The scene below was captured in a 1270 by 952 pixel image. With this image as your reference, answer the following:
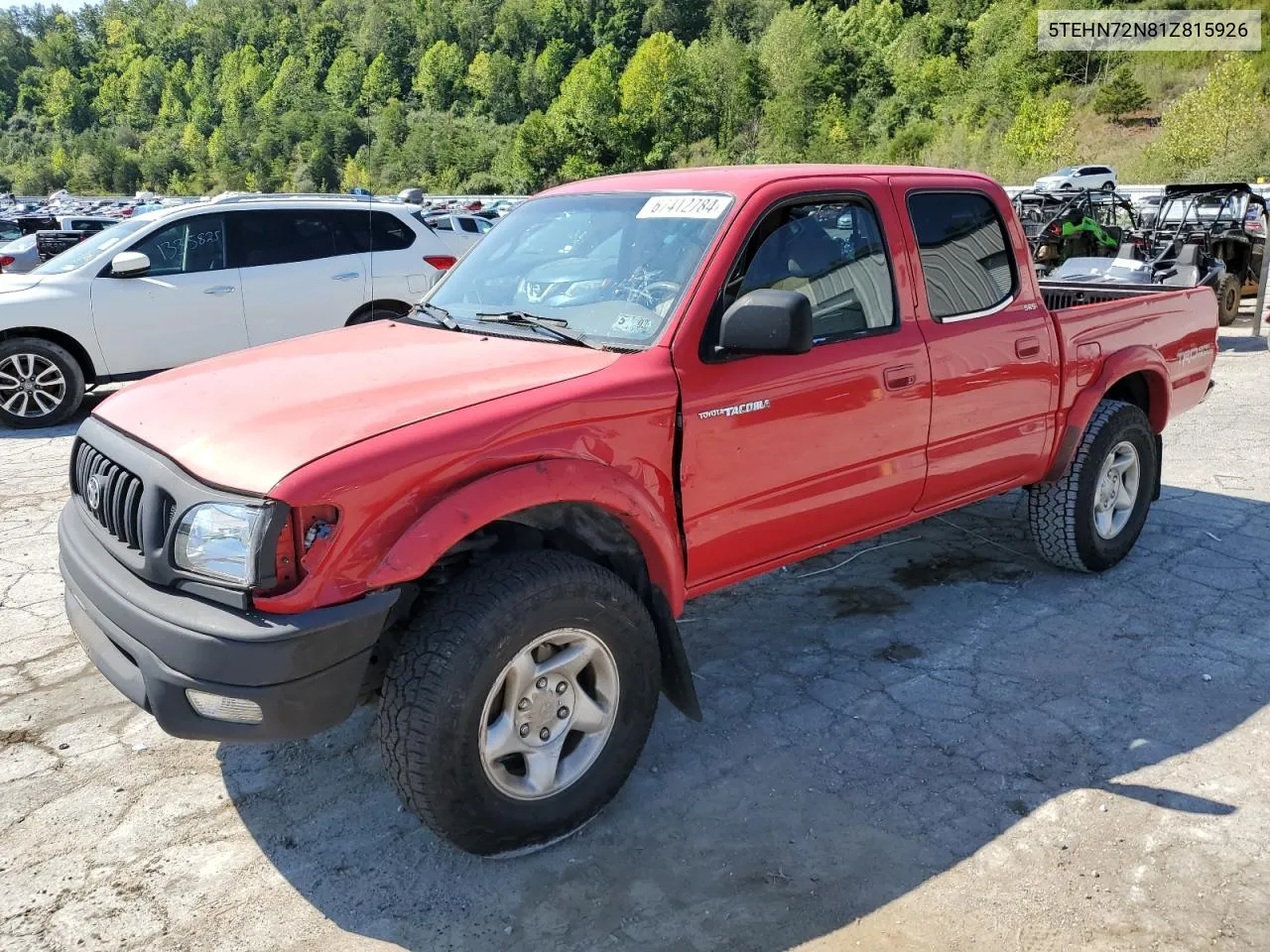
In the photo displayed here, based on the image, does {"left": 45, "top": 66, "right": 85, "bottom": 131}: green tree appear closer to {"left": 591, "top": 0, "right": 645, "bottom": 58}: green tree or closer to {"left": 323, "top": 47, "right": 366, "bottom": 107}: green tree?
{"left": 323, "top": 47, "right": 366, "bottom": 107}: green tree

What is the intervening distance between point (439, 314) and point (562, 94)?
129 meters

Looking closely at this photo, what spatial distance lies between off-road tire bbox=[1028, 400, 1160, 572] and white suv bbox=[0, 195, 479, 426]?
6282mm

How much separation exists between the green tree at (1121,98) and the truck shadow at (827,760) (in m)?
70.1

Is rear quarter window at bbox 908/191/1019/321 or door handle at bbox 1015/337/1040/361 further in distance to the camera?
door handle at bbox 1015/337/1040/361

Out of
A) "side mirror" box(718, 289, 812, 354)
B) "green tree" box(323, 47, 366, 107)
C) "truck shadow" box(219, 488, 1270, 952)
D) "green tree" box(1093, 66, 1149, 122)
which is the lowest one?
"truck shadow" box(219, 488, 1270, 952)

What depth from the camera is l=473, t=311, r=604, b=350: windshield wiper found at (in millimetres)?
3242

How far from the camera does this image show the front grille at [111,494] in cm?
273

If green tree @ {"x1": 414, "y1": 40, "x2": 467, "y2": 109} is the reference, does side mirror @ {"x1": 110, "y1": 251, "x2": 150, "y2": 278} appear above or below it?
below

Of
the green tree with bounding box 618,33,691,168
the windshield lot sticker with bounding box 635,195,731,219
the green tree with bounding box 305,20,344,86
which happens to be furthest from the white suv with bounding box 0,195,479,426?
the green tree with bounding box 305,20,344,86

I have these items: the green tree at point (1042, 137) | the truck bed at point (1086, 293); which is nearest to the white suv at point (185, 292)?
the truck bed at point (1086, 293)

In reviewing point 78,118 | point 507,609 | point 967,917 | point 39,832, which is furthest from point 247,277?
point 78,118

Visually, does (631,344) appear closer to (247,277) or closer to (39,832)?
(39,832)

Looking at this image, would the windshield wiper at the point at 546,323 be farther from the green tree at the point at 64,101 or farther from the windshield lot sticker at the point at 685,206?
the green tree at the point at 64,101

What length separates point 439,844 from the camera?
9.61 feet
